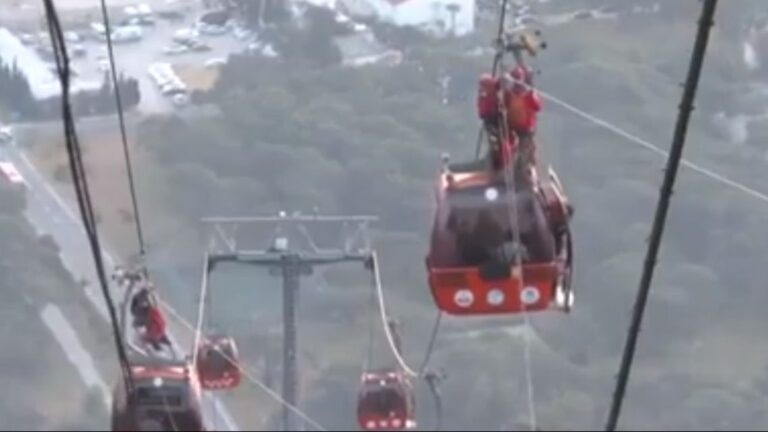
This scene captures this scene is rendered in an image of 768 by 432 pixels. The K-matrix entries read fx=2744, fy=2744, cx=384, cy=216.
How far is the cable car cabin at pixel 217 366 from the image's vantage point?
21.9 ft

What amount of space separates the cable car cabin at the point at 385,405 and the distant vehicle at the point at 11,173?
588 centimetres

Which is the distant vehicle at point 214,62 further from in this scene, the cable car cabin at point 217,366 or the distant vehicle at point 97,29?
the cable car cabin at point 217,366

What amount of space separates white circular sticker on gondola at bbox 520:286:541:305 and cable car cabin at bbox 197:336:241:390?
1.78 metres

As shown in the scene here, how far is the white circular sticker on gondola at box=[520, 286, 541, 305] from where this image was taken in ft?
16.2

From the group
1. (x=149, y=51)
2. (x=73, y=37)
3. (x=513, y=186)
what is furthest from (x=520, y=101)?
(x=149, y=51)

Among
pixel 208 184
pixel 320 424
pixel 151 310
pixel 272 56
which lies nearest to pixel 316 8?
pixel 272 56

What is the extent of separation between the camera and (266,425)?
25.6 feet

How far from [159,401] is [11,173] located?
743 cm

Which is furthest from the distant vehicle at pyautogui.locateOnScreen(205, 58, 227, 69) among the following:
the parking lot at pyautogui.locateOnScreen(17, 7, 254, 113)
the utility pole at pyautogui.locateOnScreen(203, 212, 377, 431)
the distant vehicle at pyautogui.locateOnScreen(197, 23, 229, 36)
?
the utility pole at pyautogui.locateOnScreen(203, 212, 377, 431)

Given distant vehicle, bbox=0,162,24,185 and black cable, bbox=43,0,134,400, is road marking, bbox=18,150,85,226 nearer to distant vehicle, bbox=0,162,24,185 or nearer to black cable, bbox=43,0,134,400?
distant vehicle, bbox=0,162,24,185

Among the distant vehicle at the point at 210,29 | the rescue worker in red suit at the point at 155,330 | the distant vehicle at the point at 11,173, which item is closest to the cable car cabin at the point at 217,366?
the rescue worker in red suit at the point at 155,330

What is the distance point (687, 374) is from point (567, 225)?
17.3ft

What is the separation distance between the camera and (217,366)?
688 centimetres

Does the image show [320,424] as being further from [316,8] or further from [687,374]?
[316,8]
